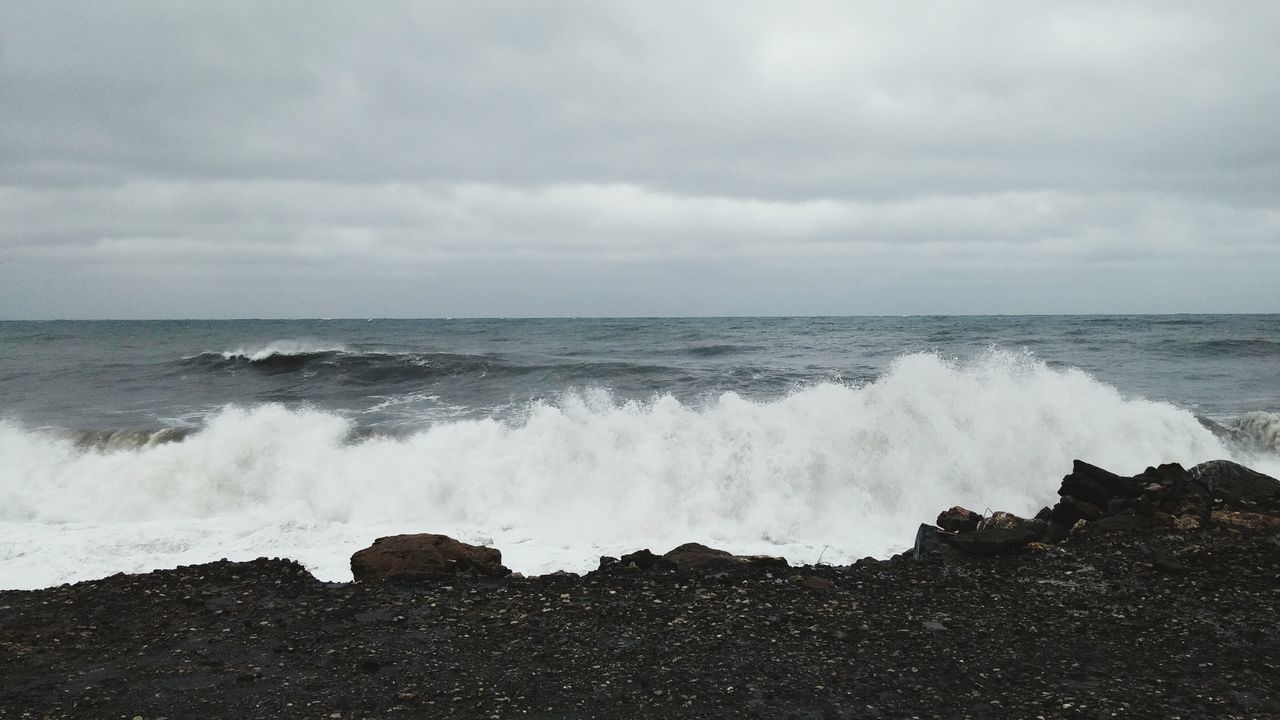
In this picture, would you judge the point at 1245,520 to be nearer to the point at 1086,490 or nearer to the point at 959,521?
the point at 1086,490

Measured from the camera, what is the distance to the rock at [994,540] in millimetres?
8156

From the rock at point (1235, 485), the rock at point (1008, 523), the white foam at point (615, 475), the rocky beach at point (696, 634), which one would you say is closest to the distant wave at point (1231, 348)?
the white foam at point (615, 475)

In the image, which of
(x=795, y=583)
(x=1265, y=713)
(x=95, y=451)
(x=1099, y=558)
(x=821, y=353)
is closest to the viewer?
(x=1265, y=713)

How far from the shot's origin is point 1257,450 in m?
14.6

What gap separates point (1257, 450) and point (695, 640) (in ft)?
47.1

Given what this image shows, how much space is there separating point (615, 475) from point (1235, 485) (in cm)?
865

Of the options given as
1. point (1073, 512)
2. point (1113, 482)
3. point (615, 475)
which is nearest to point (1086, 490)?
point (1113, 482)

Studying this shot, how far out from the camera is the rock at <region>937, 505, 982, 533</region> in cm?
922

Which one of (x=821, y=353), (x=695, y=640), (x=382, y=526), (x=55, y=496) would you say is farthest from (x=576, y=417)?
(x=821, y=353)

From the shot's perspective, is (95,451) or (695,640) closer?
(695,640)

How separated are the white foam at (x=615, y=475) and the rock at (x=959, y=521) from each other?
79 centimetres

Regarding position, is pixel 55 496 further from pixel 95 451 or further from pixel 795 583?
pixel 795 583

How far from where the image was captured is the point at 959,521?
9312 mm

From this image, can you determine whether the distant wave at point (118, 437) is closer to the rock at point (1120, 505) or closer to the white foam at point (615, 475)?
the white foam at point (615, 475)
